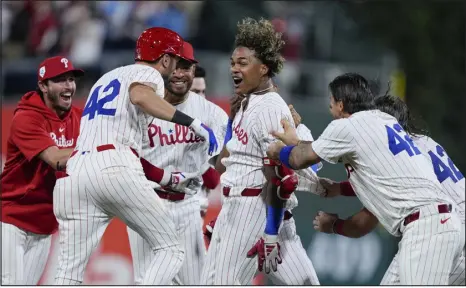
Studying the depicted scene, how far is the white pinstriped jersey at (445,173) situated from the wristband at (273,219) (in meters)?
1.13

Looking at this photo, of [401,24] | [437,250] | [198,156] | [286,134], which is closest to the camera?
[437,250]

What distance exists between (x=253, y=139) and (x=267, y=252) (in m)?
0.79

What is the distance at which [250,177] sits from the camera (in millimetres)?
6613

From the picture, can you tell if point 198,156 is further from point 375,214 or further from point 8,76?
point 8,76

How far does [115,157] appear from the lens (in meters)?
6.41

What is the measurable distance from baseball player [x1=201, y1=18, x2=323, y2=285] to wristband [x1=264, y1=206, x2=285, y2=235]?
0.09 feet

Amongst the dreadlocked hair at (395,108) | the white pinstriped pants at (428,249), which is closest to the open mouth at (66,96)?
the dreadlocked hair at (395,108)

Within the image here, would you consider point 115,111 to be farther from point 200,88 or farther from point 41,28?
point 41,28

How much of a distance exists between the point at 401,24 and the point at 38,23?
625 cm

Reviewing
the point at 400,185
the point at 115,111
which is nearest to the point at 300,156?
the point at 400,185

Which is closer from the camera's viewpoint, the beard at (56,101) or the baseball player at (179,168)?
the beard at (56,101)

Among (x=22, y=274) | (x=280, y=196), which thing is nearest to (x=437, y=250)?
(x=280, y=196)

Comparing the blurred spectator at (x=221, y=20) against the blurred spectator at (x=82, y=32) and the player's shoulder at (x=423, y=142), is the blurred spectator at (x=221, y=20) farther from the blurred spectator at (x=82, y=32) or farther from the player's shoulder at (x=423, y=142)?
the player's shoulder at (x=423, y=142)

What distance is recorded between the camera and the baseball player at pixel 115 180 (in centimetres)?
636
